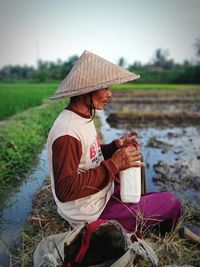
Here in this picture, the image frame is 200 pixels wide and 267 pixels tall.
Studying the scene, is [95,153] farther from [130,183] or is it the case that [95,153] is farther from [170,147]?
[170,147]

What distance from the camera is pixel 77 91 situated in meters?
1.96

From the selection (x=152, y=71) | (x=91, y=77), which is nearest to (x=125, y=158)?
(x=91, y=77)

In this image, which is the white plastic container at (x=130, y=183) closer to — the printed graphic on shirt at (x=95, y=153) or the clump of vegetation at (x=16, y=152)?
the printed graphic on shirt at (x=95, y=153)

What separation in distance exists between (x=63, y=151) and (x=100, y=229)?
59 centimetres

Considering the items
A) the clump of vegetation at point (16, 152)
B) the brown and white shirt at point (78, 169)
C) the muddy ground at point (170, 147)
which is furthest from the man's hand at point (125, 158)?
the clump of vegetation at point (16, 152)

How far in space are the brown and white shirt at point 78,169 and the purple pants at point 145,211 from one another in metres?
0.10

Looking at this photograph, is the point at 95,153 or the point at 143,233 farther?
the point at 143,233

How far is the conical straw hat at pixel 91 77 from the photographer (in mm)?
1958

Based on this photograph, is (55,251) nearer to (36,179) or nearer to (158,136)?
(36,179)

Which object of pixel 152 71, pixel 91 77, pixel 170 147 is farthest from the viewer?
pixel 152 71

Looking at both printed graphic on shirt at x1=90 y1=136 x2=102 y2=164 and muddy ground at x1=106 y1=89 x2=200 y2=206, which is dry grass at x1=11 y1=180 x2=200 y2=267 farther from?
muddy ground at x1=106 y1=89 x2=200 y2=206

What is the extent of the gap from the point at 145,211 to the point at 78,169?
0.61 meters

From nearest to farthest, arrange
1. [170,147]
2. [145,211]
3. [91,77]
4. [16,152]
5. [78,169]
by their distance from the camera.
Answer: [91,77] < [78,169] < [145,211] < [16,152] < [170,147]

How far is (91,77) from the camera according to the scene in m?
1.99
